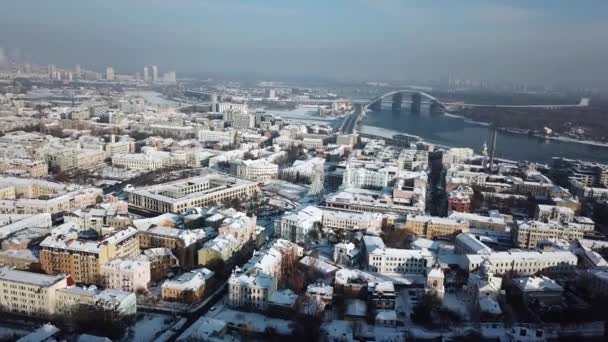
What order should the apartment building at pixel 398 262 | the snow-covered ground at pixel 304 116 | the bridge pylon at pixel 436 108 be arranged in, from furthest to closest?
the bridge pylon at pixel 436 108 → the snow-covered ground at pixel 304 116 → the apartment building at pixel 398 262

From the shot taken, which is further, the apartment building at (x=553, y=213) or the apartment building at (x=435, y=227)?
the apartment building at (x=553, y=213)

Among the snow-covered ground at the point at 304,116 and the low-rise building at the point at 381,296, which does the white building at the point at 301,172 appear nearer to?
the low-rise building at the point at 381,296

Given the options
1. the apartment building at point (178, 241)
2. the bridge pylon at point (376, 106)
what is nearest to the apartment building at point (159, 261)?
the apartment building at point (178, 241)

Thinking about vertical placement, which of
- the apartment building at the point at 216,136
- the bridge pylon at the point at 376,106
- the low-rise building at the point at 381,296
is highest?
the bridge pylon at the point at 376,106

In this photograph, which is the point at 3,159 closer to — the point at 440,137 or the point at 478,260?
the point at 478,260

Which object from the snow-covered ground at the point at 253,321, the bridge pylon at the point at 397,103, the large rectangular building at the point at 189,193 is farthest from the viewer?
the bridge pylon at the point at 397,103

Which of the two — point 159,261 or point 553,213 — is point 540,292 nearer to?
point 553,213

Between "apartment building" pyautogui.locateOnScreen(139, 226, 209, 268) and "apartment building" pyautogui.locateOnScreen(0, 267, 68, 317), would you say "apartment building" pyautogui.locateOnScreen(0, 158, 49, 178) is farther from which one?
"apartment building" pyautogui.locateOnScreen(0, 267, 68, 317)

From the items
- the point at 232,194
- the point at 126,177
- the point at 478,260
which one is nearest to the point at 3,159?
the point at 126,177

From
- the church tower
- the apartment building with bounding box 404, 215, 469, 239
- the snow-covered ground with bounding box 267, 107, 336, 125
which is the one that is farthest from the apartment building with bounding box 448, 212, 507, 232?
the snow-covered ground with bounding box 267, 107, 336, 125
